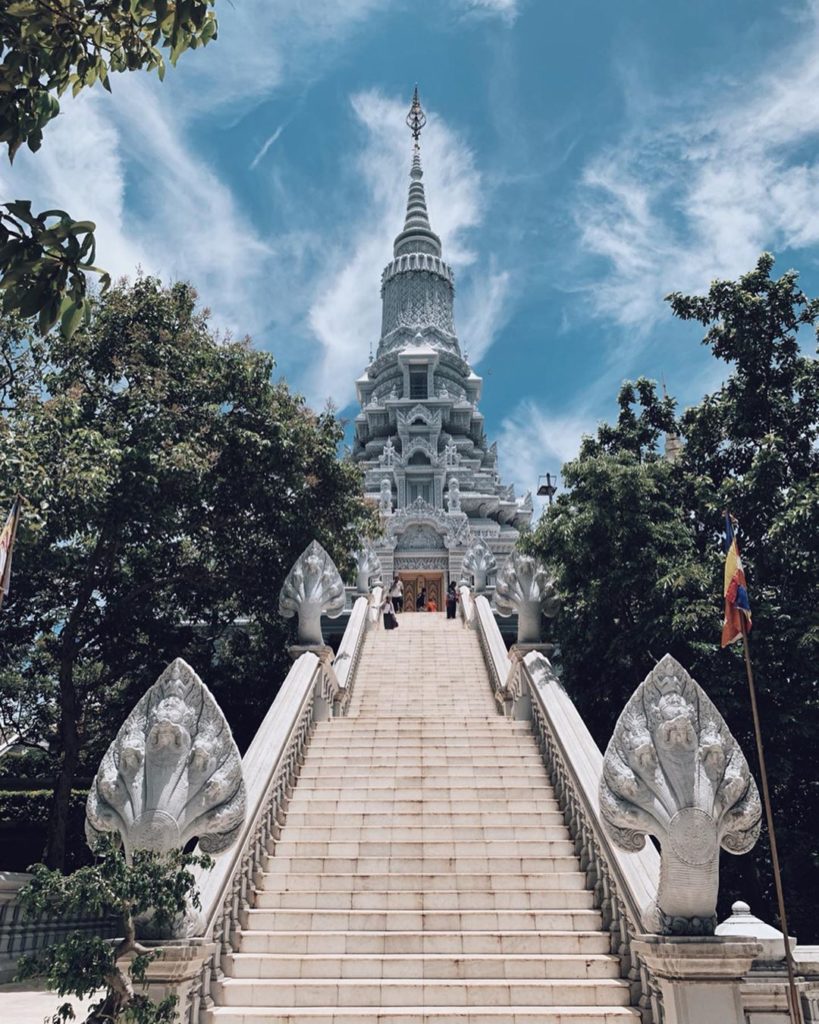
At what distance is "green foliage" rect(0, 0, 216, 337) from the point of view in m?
4.12

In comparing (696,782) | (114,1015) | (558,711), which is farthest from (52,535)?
(696,782)

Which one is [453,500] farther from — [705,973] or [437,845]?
[705,973]

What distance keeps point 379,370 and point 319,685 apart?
119 ft

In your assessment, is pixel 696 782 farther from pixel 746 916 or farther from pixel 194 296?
pixel 194 296

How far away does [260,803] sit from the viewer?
7.23 metres

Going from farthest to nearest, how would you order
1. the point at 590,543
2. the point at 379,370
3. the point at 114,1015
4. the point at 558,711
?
the point at 379,370 < the point at 590,543 < the point at 558,711 < the point at 114,1015

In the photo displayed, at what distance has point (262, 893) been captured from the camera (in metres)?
6.96

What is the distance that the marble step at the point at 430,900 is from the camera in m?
6.85

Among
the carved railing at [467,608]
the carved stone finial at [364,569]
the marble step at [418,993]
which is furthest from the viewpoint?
the carved stone finial at [364,569]

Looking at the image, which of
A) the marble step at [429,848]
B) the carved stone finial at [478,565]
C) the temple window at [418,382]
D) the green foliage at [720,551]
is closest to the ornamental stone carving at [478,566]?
the carved stone finial at [478,565]

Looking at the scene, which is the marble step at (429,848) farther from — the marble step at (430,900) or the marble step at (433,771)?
the marble step at (433,771)

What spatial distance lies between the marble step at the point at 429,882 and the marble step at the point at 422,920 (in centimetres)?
36

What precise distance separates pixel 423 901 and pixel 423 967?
798mm

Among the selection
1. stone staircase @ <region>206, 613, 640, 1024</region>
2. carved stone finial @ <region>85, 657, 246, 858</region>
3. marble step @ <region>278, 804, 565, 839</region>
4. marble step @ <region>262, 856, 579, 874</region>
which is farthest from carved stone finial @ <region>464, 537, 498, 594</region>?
carved stone finial @ <region>85, 657, 246, 858</region>
